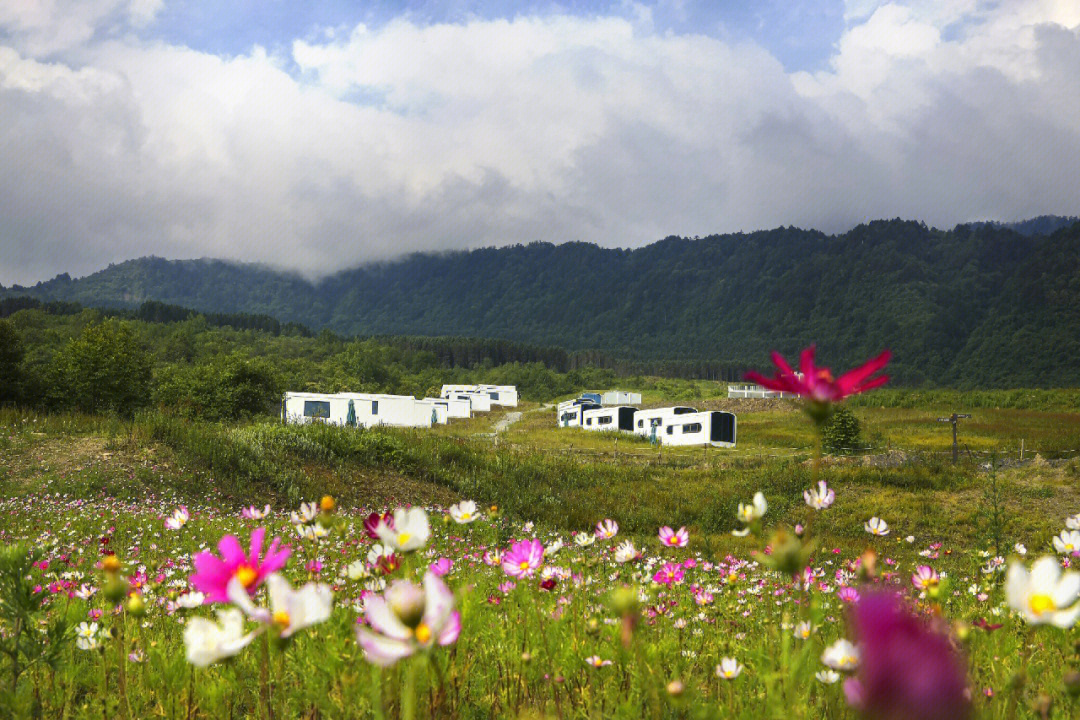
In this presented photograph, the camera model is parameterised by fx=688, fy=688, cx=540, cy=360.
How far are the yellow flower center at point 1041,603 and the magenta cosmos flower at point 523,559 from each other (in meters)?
1.38

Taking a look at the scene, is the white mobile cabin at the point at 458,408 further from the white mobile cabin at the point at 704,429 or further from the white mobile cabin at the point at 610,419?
the white mobile cabin at the point at 704,429

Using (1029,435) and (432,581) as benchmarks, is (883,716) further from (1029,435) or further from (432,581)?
(1029,435)

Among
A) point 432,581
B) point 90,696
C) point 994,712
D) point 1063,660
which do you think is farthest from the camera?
point 1063,660

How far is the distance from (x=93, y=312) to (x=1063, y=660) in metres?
124

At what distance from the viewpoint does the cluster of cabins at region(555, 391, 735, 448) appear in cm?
4300

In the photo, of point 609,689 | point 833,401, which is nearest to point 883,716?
point 833,401

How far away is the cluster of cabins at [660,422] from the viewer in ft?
141

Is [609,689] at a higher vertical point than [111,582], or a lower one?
lower

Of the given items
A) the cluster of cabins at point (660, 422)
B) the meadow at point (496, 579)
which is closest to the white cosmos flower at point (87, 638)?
the meadow at point (496, 579)

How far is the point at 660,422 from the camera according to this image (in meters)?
47.7

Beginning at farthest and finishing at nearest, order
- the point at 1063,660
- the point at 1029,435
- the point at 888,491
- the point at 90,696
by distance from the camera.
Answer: the point at 1029,435
the point at 888,491
the point at 1063,660
the point at 90,696

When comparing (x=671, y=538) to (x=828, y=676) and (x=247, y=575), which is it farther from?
(x=247, y=575)

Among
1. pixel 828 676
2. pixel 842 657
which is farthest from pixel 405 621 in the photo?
pixel 828 676

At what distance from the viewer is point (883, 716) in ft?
1.37
